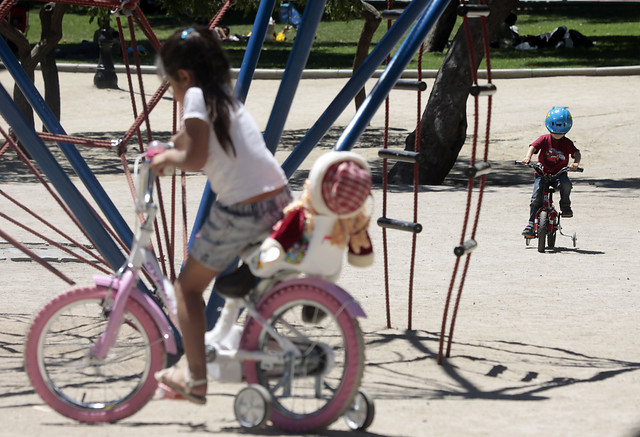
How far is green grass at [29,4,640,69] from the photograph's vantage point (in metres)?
25.9

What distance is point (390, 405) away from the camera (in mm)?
4680

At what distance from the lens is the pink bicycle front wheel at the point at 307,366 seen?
3947 millimetres

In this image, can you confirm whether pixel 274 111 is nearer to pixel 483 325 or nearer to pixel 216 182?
pixel 216 182

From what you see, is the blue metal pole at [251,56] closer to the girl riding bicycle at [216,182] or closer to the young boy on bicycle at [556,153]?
the girl riding bicycle at [216,182]

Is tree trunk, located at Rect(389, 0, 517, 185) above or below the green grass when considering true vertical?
below

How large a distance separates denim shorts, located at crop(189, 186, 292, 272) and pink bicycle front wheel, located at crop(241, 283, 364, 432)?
24 cm

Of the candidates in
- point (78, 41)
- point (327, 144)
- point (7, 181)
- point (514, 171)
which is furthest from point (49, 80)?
point (78, 41)

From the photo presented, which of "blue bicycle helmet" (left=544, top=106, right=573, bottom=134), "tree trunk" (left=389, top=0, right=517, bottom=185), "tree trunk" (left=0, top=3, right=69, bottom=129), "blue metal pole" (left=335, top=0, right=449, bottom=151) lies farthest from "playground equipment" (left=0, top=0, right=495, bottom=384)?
"tree trunk" (left=0, top=3, right=69, bottom=129)

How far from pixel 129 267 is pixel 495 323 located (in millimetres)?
2780

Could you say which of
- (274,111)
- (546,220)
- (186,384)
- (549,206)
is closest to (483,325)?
(274,111)

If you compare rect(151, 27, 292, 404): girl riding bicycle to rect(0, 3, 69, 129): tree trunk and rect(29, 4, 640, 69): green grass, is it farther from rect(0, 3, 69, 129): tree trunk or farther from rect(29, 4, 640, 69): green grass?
rect(29, 4, 640, 69): green grass

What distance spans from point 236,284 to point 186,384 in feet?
1.35

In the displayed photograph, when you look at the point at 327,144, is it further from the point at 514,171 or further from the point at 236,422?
the point at 236,422

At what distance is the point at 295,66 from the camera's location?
17.3ft
